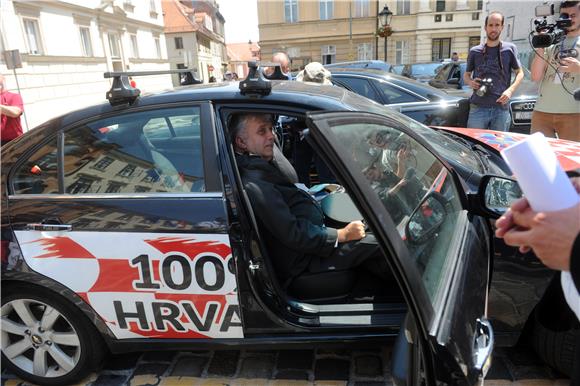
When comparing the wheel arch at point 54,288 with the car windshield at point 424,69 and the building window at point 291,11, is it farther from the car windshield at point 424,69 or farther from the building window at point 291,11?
the building window at point 291,11

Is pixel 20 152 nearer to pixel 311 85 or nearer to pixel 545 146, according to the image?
pixel 311 85

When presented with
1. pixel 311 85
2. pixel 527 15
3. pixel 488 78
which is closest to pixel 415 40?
pixel 527 15

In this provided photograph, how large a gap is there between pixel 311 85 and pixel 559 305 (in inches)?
64.0

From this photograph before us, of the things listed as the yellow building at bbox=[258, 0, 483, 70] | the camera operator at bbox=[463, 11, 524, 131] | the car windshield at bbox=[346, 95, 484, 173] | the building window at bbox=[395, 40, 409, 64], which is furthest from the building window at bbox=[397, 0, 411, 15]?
the car windshield at bbox=[346, 95, 484, 173]

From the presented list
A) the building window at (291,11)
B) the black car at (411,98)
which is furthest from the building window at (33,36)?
the building window at (291,11)

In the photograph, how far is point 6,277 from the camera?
2070mm

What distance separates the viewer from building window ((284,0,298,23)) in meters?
36.5

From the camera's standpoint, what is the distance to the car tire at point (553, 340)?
5.48 feet

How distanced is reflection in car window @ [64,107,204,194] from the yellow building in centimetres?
3358

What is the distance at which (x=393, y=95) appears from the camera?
16.3ft

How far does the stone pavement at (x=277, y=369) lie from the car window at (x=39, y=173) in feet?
3.59

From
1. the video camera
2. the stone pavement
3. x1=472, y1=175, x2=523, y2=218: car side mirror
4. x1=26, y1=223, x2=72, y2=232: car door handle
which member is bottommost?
the stone pavement

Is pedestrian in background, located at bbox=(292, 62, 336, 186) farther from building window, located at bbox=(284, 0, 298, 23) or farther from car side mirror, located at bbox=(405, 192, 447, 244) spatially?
building window, located at bbox=(284, 0, 298, 23)

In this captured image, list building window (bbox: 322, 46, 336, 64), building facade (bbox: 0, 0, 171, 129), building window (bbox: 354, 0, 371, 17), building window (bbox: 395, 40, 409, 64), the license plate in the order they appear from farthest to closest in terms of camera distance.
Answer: building window (bbox: 322, 46, 336, 64) < building window (bbox: 354, 0, 371, 17) < building window (bbox: 395, 40, 409, 64) < building facade (bbox: 0, 0, 171, 129) < the license plate
